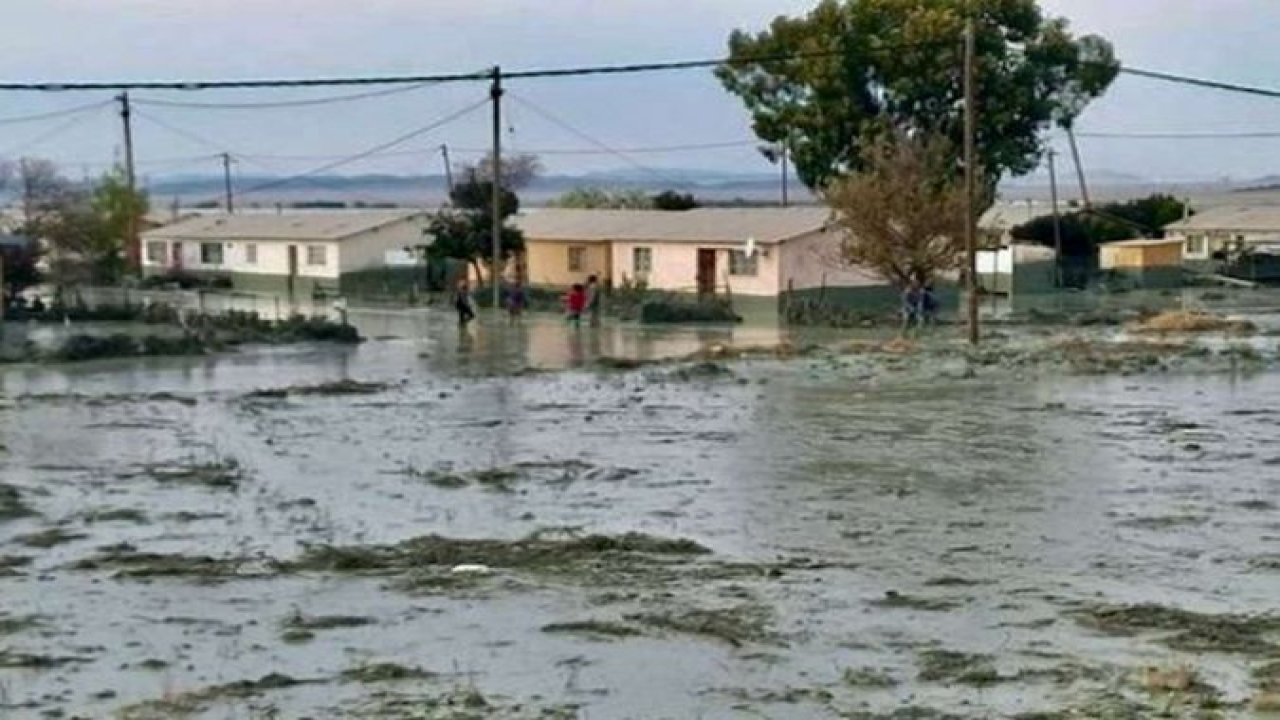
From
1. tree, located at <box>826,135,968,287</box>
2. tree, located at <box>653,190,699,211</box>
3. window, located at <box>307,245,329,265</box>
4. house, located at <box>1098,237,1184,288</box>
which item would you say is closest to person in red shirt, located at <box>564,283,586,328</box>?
tree, located at <box>826,135,968,287</box>

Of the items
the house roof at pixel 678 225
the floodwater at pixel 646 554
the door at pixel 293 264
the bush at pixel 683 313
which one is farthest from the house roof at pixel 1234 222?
the floodwater at pixel 646 554

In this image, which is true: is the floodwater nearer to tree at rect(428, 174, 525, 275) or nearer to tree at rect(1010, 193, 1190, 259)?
tree at rect(428, 174, 525, 275)

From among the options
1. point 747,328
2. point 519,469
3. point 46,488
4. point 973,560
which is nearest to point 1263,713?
point 973,560

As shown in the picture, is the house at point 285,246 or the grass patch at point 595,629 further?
the house at point 285,246

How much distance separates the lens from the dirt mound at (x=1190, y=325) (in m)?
45.7

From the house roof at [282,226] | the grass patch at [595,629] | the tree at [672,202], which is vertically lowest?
the grass patch at [595,629]

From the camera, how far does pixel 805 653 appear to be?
12180mm

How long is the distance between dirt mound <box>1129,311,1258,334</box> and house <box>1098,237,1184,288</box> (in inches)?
955

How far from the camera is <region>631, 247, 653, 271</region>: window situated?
65188 millimetres

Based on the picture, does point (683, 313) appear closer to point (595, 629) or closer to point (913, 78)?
point (913, 78)

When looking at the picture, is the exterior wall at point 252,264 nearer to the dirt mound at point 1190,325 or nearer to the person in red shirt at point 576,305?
the person in red shirt at point 576,305

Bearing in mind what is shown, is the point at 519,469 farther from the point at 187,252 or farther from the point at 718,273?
the point at 187,252

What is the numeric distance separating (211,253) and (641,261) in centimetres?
2222

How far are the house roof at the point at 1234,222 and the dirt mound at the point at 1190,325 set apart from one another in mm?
35534
